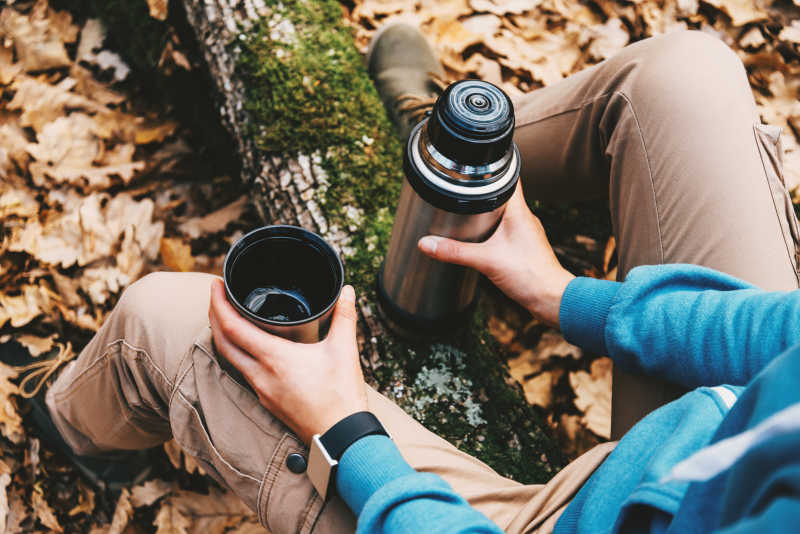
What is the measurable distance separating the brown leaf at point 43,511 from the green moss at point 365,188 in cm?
137

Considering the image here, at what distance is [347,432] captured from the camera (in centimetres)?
136

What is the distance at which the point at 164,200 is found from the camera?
2934mm

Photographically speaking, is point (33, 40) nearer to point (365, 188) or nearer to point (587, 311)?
point (365, 188)

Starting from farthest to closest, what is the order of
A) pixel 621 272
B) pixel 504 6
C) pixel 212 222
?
pixel 504 6, pixel 212 222, pixel 621 272

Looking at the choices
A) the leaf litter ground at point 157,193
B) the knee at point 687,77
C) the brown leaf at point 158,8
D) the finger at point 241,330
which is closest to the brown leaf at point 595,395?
the leaf litter ground at point 157,193

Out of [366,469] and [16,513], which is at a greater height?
[366,469]

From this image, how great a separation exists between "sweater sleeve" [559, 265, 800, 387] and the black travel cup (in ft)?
2.36

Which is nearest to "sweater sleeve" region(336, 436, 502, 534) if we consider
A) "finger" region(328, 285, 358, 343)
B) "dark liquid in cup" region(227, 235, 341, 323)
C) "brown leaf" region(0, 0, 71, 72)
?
"finger" region(328, 285, 358, 343)

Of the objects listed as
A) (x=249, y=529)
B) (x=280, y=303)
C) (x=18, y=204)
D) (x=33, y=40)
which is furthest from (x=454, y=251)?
(x=33, y=40)

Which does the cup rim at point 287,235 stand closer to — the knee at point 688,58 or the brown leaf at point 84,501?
the knee at point 688,58

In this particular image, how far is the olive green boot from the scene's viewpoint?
9.16ft

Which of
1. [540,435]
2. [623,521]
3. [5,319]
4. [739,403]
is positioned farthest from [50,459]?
[739,403]

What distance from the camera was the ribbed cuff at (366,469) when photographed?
4.20ft

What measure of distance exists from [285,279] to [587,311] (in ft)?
2.81
